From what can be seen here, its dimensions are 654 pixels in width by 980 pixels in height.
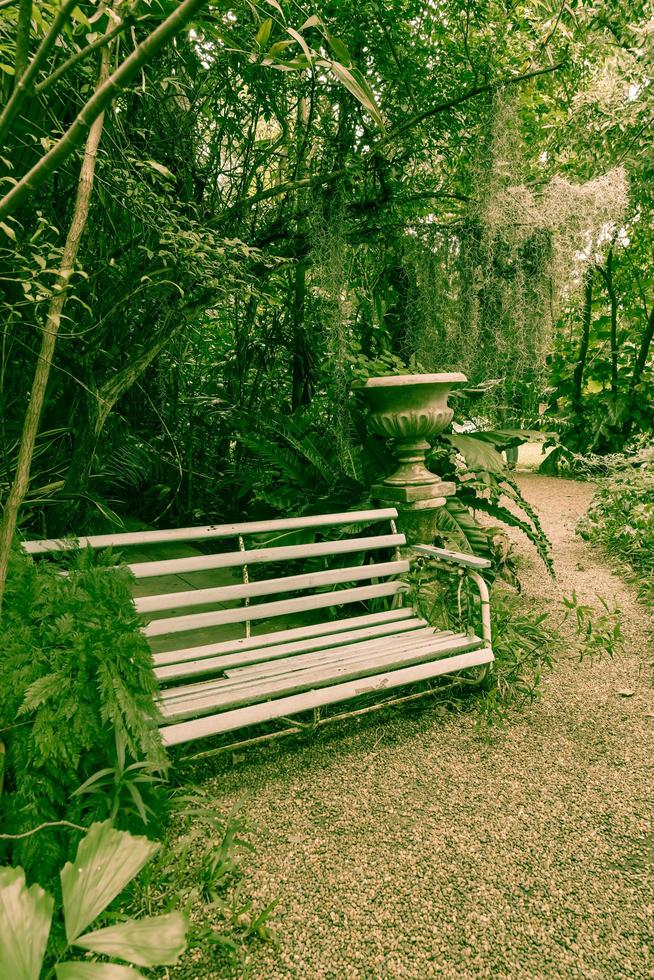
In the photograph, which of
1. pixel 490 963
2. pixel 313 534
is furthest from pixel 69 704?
pixel 313 534

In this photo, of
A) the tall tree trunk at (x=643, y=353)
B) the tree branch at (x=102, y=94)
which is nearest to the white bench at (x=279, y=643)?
the tree branch at (x=102, y=94)

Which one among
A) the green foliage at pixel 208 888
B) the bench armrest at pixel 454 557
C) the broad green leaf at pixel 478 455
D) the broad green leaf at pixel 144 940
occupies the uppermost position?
the broad green leaf at pixel 478 455

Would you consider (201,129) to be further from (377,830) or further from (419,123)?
(377,830)

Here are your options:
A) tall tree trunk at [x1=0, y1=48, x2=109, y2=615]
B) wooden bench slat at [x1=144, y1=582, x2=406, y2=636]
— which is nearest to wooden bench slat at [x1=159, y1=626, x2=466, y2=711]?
wooden bench slat at [x1=144, y1=582, x2=406, y2=636]

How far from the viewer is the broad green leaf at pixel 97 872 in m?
0.60

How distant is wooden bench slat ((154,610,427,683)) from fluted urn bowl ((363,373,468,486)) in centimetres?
80

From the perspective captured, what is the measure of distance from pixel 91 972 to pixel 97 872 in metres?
0.09

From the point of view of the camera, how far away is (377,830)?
197 cm

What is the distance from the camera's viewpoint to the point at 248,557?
97.0 inches

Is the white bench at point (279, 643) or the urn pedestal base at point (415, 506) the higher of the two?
the urn pedestal base at point (415, 506)

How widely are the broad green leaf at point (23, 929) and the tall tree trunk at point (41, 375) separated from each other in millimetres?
620

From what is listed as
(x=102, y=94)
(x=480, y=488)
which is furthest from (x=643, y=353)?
(x=102, y=94)

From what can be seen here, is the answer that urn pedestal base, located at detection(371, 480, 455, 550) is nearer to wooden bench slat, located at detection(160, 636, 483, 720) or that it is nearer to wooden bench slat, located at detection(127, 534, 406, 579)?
wooden bench slat, located at detection(127, 534, 406, 579)

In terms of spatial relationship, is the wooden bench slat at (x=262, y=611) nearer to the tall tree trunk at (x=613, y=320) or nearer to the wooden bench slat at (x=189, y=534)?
the wooden bench slat at (x=189, y=534)
